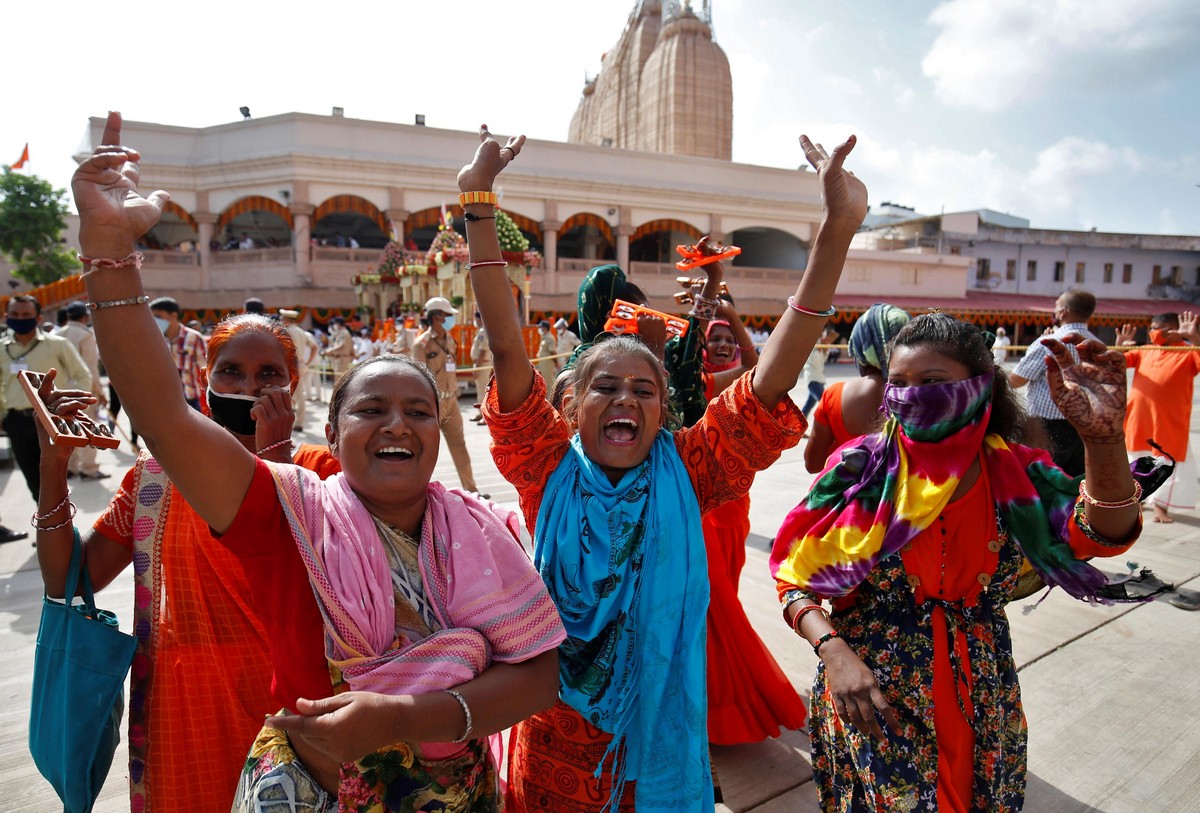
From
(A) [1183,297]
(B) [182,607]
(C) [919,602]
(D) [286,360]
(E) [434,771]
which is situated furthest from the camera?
(A) [1183,297]

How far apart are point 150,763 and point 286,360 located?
1055mm

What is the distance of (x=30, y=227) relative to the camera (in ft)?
86.0

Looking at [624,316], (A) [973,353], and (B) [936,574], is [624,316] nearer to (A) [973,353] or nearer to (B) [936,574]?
(A) [973,353]

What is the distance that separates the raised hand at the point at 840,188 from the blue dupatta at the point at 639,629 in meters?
0.80

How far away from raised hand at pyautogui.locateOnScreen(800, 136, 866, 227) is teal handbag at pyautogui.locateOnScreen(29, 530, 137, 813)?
197cm

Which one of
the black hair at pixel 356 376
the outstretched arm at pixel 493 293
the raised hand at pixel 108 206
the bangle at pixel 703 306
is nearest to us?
the raised hand at pixel 108 206

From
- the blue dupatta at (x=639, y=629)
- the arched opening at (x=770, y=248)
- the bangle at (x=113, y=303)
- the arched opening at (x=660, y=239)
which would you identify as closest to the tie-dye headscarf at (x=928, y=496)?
the blue dupatta at (x=639, y=629)

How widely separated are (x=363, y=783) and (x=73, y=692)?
0.83m

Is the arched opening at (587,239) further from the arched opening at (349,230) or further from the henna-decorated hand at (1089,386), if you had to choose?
the henna-decorated hand at (1089,386)

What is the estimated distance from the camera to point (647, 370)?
1.93m

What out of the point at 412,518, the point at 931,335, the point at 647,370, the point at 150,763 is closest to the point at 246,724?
the point at 150,763

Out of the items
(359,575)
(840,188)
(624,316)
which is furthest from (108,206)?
(624,316)

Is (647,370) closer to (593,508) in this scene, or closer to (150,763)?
(593,508)

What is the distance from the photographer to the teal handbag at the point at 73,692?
65.2 inches
